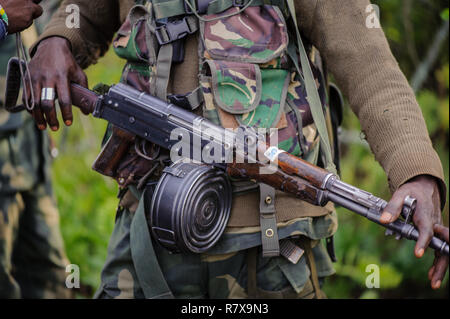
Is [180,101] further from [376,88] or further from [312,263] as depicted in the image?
[312,263]

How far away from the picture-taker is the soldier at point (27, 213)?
10.2 ft

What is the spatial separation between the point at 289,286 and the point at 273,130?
58 cm

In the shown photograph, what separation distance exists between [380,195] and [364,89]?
7.42 ft

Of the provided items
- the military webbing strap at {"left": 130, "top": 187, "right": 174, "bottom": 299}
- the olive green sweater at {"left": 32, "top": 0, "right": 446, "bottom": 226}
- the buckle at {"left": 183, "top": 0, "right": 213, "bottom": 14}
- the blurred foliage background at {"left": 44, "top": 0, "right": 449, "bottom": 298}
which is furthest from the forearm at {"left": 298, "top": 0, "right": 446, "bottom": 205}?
the blurred foliage background at {"left": 44, "top": 0, "right": 449, "bottom": 298}

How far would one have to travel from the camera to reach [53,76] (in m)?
2.16

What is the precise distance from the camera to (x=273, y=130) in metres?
1.97

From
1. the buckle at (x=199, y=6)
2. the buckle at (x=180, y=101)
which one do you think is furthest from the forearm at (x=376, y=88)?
the buckle at (x=180, y=101)

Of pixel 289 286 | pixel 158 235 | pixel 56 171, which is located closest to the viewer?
pixel 158 235

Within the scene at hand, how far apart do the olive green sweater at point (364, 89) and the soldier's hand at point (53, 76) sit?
324 millimetres

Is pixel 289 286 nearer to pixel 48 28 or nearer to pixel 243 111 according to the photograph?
pixel 243 111

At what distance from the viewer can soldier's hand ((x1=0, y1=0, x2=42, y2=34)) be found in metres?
2.15
